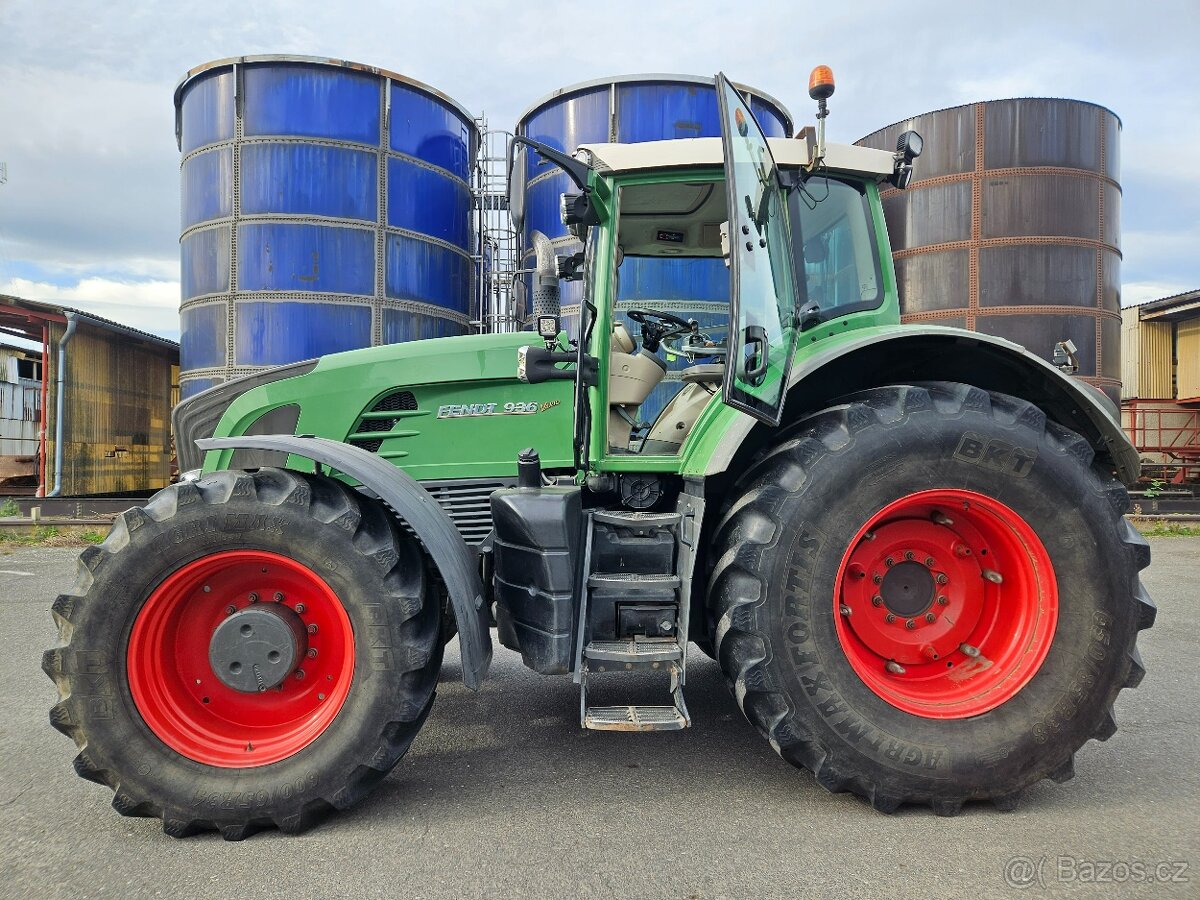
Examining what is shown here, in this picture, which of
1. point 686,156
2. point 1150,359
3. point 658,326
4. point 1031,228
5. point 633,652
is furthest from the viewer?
point 1150,359

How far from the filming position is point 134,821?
2367 millimetres

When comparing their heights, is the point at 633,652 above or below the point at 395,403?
below

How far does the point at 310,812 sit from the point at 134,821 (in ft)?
2.11

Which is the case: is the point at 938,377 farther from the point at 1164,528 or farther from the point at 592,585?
the point at 1164,528

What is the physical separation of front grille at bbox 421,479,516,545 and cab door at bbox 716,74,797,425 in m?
1.22

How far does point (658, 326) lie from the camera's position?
3.46 metres

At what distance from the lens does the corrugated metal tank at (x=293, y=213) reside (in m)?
9.94

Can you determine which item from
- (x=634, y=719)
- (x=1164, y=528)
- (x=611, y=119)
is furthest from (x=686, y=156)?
(x=1164, y=528)

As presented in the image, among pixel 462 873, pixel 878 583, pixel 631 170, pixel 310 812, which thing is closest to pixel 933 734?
pixel 878 583

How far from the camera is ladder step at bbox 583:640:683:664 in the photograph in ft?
7.99

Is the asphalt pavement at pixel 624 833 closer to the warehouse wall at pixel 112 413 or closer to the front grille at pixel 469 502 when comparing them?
the front grille at pixel 469 502

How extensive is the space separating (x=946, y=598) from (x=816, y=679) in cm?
68

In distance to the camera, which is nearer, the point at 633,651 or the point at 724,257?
the point at 633,651

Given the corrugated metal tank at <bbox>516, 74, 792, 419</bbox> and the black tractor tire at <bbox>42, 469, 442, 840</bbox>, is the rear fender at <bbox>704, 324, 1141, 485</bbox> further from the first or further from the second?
the corrugated metal tank at <bbox>516, 74, 792, 419</bbox>
